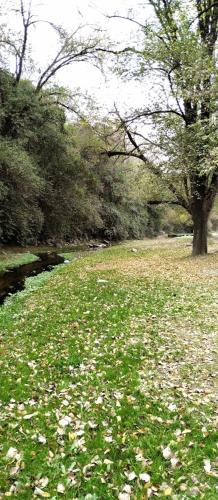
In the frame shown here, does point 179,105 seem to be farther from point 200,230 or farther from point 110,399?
point 110,399

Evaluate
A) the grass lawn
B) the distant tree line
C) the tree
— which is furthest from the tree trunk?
the grass lawn

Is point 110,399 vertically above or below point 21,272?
above

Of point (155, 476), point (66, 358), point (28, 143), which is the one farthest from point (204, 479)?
point (28, 143)

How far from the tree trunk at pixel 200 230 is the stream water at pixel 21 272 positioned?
10.5 metres

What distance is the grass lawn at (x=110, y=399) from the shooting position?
17.3 feet

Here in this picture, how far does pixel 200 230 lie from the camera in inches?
1072

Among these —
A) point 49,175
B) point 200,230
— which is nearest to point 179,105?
point 200,230

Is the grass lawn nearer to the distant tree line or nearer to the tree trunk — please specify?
the tree trunk

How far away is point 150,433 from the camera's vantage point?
6.22 meters

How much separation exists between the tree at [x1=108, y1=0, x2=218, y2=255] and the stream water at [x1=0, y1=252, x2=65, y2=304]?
1046 centimetres

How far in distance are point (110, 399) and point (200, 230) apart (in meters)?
21.2

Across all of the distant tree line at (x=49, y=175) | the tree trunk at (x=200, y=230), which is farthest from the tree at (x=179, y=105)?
the distant tree line at (x=49, y=175)

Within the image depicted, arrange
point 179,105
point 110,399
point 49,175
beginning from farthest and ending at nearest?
point 49,175
point 179,105
point 110,399

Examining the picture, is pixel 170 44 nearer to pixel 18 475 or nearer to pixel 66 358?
pixel 66 358
